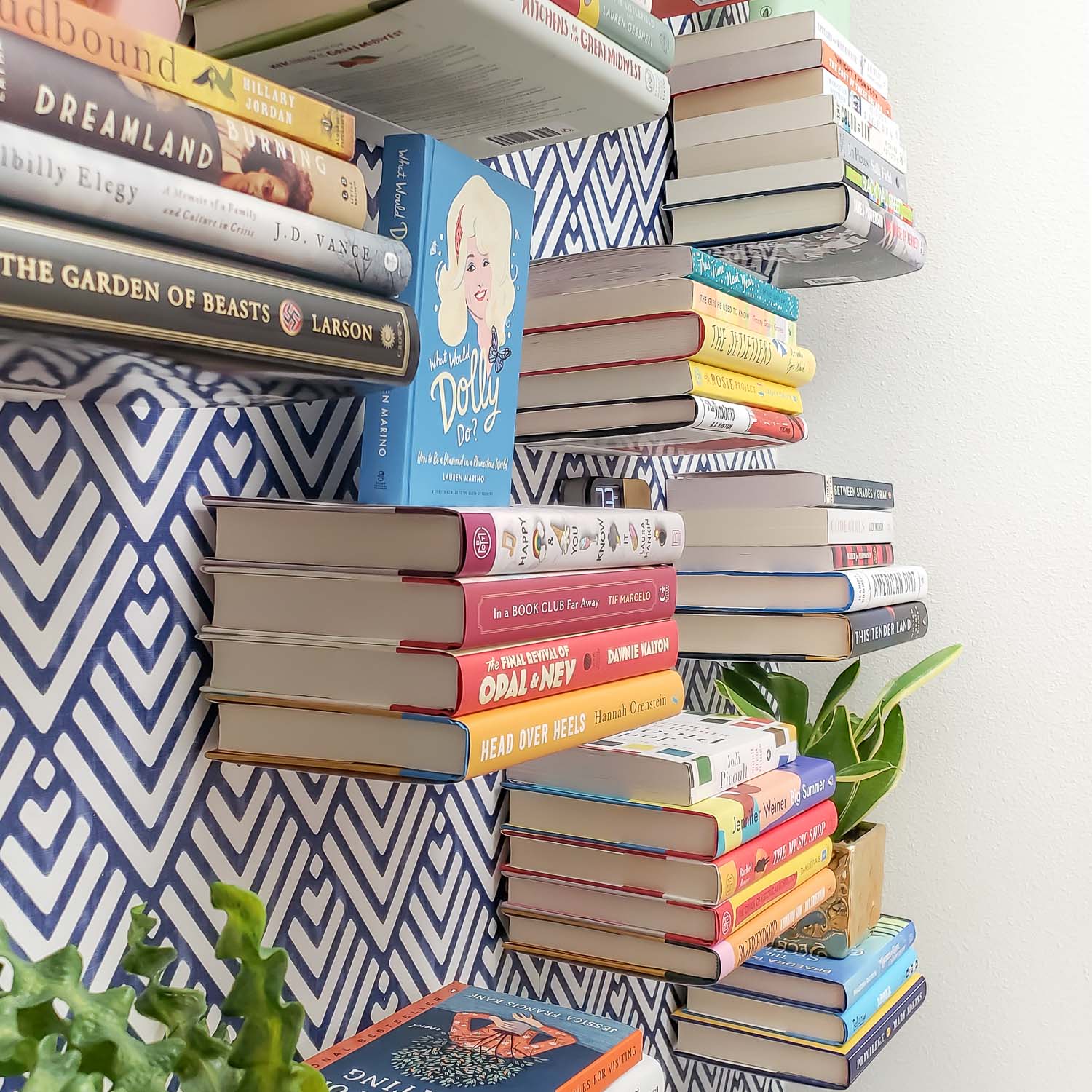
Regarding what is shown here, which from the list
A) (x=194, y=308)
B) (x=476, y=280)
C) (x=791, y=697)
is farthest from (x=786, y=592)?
(x=194, y=308)

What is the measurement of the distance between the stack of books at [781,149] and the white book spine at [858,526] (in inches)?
11.2

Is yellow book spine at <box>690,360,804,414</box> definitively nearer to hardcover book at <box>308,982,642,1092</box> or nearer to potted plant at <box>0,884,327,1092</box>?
hardcover book at <box>308,982,642,1092</box>

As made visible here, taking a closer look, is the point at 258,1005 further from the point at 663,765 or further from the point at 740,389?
the point at 740,389

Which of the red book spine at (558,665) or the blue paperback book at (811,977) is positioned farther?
the blue paperback book at (811,977)

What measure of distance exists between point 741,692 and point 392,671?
0.80 m

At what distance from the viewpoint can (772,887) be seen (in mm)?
901

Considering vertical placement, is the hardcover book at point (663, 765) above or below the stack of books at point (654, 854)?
above

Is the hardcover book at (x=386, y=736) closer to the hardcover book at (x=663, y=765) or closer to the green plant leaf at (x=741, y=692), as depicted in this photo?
the hardcover book at (x=663, y=765)

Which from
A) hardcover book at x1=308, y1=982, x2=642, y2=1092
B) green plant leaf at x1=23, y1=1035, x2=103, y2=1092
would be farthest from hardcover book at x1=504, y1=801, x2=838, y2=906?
green plant leaf at x1=23, y1=1035, x2=103, y2=1092

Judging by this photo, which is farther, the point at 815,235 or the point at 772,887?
the point at 815,235

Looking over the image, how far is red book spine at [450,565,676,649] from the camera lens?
57 cm

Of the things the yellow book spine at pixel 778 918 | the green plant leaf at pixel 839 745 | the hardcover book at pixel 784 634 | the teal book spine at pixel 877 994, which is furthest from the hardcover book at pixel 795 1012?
the hardcover book at pixel 784 634

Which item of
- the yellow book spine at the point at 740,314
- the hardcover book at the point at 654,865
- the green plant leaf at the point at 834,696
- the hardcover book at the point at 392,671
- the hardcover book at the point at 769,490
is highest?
the yellow book spine at the point at 740,314

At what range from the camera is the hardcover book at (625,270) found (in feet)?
2.87
